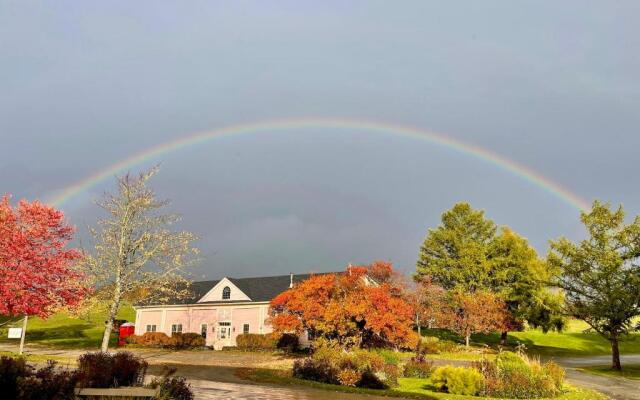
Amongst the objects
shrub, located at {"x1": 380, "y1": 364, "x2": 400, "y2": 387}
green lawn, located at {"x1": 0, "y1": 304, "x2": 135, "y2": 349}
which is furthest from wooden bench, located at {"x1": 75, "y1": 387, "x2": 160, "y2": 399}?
green lawn, located at {"x1": 0, "y1": 304, "x2": 135, "y2": 349}

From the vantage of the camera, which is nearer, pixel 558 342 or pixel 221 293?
pixel 221 293

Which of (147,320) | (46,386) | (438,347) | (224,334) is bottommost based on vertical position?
(438,347)

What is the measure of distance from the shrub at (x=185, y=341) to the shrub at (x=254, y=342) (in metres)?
5.28

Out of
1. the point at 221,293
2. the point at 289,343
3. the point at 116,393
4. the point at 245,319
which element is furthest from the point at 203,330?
the point at 116,393

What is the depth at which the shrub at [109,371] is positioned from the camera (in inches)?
470

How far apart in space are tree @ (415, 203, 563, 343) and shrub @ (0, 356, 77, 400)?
49836 mm

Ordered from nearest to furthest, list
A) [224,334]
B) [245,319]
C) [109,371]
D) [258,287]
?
[109,371] → [245,319] → [224,334] → [258,287]

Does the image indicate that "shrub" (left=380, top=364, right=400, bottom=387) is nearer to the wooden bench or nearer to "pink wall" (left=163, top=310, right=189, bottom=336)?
the wooden bench

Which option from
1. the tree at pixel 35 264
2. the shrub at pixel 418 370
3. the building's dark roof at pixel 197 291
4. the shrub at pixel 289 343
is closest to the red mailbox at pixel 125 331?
the building's dark roof at pixel 197 291

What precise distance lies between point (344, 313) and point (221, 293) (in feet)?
80.1

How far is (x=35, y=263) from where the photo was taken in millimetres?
32312

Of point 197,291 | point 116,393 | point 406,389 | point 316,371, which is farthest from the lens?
point 197,291

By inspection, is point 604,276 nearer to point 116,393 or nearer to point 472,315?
point 472,315

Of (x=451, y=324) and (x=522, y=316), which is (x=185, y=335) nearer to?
(x=451, y=324)
